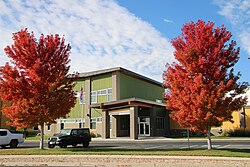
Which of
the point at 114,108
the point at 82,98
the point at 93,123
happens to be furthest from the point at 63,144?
the point at 93,123

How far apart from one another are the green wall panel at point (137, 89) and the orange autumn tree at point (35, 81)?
28198 millimetres

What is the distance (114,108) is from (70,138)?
17680 mm

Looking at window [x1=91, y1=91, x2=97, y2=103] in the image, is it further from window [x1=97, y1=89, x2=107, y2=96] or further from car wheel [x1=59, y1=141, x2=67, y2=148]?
car wheel [x1=59, y1=141, x2=67, y2=148]

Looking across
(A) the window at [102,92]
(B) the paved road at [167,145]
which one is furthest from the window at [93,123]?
(B) the paved road at [167,145]

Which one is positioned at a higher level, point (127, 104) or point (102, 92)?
point (102, 92)

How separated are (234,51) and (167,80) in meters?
4.42

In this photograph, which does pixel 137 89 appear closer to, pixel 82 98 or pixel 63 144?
pixel 82 98

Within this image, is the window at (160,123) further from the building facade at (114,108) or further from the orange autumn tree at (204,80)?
the orange autumn tree at (204,80)

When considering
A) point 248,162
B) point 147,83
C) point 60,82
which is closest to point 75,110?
point 147,83

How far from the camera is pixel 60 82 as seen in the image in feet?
67.9

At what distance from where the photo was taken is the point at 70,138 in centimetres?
2703

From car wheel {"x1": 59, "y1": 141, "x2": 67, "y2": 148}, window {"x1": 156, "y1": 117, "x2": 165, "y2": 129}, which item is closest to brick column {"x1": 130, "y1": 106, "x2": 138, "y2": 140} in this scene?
window {"x1": 156, "y1": 117, "x2": 165, "y2": 129}

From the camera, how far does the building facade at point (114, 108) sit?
44.4 m

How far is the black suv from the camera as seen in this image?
26.3 meters
